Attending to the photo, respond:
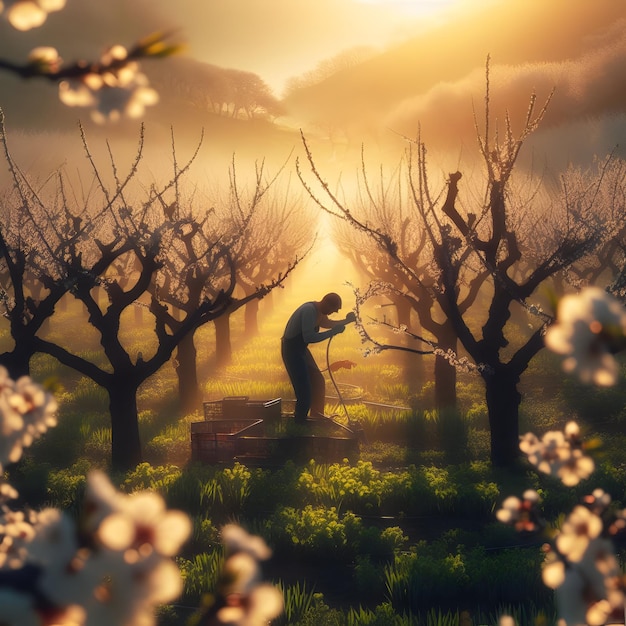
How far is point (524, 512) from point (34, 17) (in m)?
2.20

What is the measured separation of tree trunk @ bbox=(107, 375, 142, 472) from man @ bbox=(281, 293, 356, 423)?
2.74 metres

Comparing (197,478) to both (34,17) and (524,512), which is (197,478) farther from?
(34,17)

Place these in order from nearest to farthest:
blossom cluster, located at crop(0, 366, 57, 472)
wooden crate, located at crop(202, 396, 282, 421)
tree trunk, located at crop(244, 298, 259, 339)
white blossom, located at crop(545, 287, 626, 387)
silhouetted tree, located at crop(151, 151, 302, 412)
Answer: white blossom, located at crop(545, 287, 626, 387) → blossom cluster, located at crop(0, 366, 57, 472) → wooden crate, located at crop(202, 396, 282, 421) → silhouetted tree, located at crop(151, 151, 302, 412) → tree trunk, located at crop(244, 298, 259, 339)

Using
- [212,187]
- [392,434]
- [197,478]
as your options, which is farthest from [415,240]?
[197,478]

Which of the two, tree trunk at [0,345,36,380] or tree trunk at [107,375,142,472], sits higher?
tree trunk at [0,345,36,380]

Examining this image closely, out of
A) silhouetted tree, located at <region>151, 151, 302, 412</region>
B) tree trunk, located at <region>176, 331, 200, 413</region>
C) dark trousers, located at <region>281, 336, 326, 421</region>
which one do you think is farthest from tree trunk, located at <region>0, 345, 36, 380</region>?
tree trunk, located at <region>176, 331, 200, 413</region>

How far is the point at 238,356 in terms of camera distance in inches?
992

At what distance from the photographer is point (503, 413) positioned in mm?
11195

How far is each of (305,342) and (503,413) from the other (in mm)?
3584

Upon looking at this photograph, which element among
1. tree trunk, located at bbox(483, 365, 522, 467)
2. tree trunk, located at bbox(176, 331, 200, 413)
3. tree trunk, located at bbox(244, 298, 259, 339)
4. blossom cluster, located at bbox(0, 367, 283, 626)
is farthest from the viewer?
tree trunk, located at bbox(244, 298, 259, 339)

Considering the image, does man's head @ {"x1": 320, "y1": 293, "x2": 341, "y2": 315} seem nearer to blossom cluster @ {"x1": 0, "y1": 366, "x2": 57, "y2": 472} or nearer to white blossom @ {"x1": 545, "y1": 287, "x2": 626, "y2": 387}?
blossom cluster @ {"x1": 0, "y1": 366, "x2": 57, "y2": 472}

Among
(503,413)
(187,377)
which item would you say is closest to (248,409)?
(187,377)

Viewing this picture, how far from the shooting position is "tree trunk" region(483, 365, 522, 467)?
1112cm

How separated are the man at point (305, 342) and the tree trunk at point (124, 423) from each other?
2741 mm
